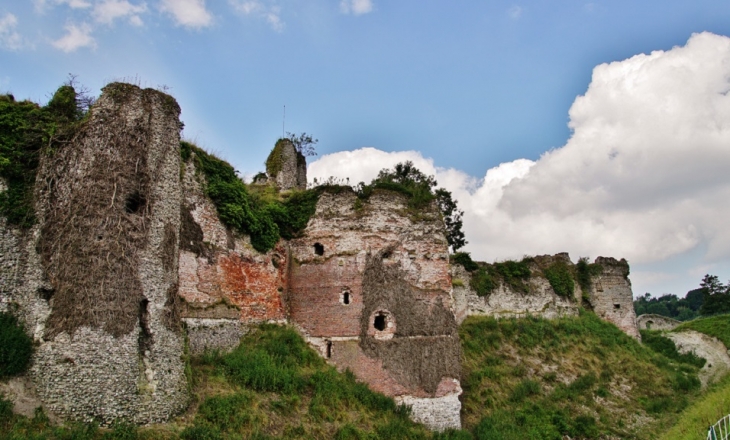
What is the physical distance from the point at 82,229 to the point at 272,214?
8.11 m

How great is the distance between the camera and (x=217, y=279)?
677 inches

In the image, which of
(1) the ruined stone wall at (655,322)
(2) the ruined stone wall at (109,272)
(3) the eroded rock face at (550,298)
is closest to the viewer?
(2) the ruined stone wall at (109,272)

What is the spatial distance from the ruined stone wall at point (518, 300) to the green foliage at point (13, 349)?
18.4 m

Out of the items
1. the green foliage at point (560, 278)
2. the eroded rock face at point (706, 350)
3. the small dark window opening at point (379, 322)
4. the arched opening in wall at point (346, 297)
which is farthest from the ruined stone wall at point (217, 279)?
the eroded rock face at point (706, 350)

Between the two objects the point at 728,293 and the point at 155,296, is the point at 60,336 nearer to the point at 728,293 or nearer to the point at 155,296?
the point at 155,296

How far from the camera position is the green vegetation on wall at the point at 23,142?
43.7ft

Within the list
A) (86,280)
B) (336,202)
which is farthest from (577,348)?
(86,280)

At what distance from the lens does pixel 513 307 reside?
92.5 feet

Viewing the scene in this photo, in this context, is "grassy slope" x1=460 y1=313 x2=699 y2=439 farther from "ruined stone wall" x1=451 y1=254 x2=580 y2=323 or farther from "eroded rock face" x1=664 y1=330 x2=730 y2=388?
"eroded rock face" x1=664 y1=330 x2=730 y2=388

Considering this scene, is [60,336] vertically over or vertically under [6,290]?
under

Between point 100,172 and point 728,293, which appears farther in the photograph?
point 728,293

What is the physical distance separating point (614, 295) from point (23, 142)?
3225 cm

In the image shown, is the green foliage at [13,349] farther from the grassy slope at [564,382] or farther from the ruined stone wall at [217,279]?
the grassy slope at [564,382]

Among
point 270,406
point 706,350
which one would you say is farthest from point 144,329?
point 706,350
